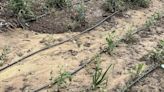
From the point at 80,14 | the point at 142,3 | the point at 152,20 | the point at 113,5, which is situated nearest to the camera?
the point at 80,14

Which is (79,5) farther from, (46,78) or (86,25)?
(46,78)

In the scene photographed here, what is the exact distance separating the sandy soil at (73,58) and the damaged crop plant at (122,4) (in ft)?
1.81

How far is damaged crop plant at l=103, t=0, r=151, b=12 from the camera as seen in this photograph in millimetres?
7594

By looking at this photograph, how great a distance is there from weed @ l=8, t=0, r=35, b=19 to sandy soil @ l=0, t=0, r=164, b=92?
0.40 metres

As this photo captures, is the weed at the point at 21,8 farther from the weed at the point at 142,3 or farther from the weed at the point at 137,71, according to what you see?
the weed at the point at 142,3

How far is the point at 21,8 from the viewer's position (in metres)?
6.64

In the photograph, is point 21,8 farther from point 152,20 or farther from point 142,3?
point 142,3

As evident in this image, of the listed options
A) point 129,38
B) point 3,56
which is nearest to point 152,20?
point 129,38

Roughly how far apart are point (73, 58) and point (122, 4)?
102 inches

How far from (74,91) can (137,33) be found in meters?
2.44

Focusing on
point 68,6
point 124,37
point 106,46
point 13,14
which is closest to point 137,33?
point 124,37

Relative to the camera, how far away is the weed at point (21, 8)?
6.59 m

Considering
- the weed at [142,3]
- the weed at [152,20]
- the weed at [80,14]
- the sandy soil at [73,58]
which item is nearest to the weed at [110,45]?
the sandy soil at [73,58]

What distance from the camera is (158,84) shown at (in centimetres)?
536
